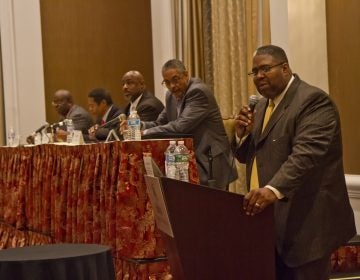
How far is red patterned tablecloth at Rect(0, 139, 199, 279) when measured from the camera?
4.31 meters

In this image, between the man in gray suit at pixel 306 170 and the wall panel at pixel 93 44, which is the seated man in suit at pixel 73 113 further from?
the man in gray suit at pixel 306 170

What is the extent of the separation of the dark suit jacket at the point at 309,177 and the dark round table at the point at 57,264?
0.74 metres

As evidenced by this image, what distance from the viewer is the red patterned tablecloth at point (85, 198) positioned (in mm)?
4312

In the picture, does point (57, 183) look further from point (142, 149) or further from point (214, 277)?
point (214, 277)

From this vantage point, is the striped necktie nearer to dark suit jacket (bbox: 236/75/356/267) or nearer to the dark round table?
dark suit jacket (bbox: 236/75/356/267)

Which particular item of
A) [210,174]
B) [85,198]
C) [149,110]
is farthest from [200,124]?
[85,198]

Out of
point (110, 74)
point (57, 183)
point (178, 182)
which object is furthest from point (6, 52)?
point (178, 182)

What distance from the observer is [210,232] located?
3010 millimetres

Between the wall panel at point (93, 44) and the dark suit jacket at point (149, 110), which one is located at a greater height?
the wall panel at point (93, 44)

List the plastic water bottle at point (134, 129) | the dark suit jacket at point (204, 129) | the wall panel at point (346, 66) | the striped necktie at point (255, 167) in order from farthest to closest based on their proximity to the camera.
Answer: the wall panel at point (346, 66) → the dark suit jacket at point (204, 129) → the plastic water bottle at point (134, 129) → the striped necktie at point (255, 167)

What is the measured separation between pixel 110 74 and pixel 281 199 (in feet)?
22.3

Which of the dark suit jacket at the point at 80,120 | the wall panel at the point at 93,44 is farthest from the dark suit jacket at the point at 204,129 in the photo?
the wall panel at the point at 93,44

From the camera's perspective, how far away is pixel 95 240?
15.3 ft

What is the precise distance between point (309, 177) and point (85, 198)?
1999 mm
